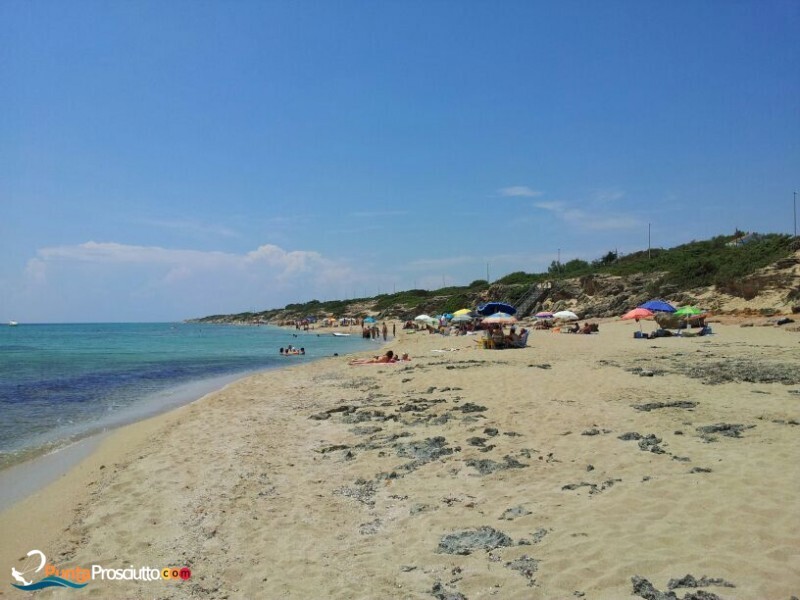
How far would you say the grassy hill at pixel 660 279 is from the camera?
134ft

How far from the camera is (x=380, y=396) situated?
1418cm

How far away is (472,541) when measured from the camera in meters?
5.16

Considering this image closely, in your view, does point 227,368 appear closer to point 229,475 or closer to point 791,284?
point 229,475

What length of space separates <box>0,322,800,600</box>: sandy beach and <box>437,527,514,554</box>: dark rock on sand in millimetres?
24

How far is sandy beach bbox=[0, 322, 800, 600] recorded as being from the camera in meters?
4.52

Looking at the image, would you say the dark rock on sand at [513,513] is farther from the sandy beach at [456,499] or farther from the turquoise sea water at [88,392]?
the turquoise sea water at [88,392]

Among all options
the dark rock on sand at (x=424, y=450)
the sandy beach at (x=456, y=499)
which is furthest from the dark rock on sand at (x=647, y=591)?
the dark rock on sand at (x=424, y=450)

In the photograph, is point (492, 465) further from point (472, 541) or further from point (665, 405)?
point (665, 405)

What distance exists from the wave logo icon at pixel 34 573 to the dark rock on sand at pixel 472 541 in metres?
3.64

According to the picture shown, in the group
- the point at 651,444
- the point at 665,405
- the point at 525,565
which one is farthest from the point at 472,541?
the point at 665,405

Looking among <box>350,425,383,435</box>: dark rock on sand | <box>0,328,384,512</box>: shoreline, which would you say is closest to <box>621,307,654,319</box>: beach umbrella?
<box>350,425,383,435</box>: dark rock on sand

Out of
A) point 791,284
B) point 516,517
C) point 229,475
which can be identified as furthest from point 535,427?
point 791,284

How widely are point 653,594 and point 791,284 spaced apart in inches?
A: 1627

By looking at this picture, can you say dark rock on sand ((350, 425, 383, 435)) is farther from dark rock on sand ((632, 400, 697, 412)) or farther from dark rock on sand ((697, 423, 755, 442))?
dark rock on sand ((697, 423, 755, 442))
